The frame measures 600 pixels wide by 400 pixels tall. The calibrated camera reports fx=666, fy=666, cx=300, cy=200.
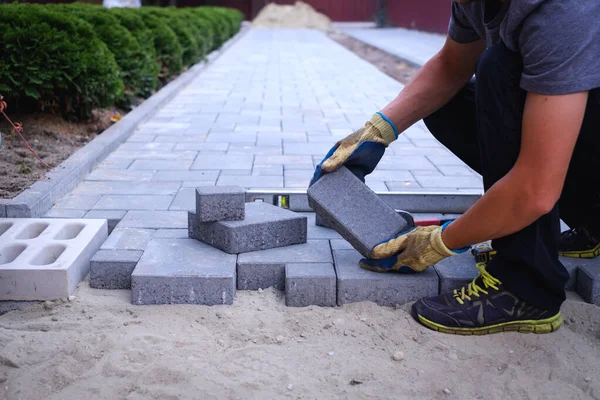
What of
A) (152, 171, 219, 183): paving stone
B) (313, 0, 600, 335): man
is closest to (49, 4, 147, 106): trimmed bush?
(152, 171, 219, 183): paving stone

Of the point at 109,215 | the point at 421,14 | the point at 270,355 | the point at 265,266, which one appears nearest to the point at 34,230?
the point at 109,215

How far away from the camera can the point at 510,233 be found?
2.13 meters

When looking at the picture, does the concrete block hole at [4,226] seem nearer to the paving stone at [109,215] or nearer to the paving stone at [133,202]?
the paving stone at [109,215]

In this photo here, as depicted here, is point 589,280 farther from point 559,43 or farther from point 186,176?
point 186,176

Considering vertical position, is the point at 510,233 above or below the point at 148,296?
above

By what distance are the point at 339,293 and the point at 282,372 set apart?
538 mm

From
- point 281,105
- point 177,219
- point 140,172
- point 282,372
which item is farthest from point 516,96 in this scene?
point 281,105

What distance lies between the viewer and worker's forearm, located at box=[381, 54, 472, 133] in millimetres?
2604

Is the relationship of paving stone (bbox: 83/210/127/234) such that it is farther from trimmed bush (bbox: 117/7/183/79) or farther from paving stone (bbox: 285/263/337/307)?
trimmed bush (bbox: 117/7/183/79)

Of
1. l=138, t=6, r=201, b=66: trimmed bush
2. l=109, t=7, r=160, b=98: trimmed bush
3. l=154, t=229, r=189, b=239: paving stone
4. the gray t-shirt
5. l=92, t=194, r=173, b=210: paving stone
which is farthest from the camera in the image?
l=138, t=6, r=201, b=66: trimmed bush

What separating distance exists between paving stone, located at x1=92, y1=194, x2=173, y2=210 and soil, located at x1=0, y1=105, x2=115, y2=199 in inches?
16.0

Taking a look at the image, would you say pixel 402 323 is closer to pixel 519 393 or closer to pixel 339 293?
pixel 339 293

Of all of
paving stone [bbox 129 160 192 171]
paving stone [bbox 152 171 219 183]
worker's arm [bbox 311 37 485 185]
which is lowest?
paving stone [bbox 129 160 192 171]

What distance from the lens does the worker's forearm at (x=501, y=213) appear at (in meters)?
2.04
